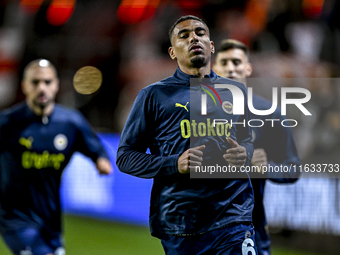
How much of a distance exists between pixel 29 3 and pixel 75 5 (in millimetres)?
1558

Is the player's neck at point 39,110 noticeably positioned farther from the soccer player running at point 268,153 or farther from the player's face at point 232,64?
the soccer player running at point 268,153

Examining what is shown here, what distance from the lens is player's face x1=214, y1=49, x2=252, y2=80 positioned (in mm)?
4805

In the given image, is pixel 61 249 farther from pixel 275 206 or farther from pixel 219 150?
pixel 275 206

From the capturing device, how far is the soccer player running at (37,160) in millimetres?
5109

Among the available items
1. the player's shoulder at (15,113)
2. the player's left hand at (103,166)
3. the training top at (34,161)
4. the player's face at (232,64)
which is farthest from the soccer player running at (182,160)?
the player's shoulder at (15,113)

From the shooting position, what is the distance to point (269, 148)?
445 cm

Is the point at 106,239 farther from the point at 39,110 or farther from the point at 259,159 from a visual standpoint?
the point at 259,159

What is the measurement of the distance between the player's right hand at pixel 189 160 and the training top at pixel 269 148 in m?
1.49

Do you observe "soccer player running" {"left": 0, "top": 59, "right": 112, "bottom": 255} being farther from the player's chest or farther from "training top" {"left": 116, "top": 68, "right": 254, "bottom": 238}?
"training top" {"left": 116, "top": 68, "right": 254, "bottom": 238}

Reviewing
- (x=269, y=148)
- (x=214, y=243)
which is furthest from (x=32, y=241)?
(x=269, y=148)

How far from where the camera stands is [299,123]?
786cm

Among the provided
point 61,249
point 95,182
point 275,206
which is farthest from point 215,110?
point 95,182

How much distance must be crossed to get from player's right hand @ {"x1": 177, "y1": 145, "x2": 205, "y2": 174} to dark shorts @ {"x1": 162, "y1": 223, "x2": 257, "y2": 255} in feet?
1.62

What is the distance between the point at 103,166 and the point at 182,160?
8.20ft
